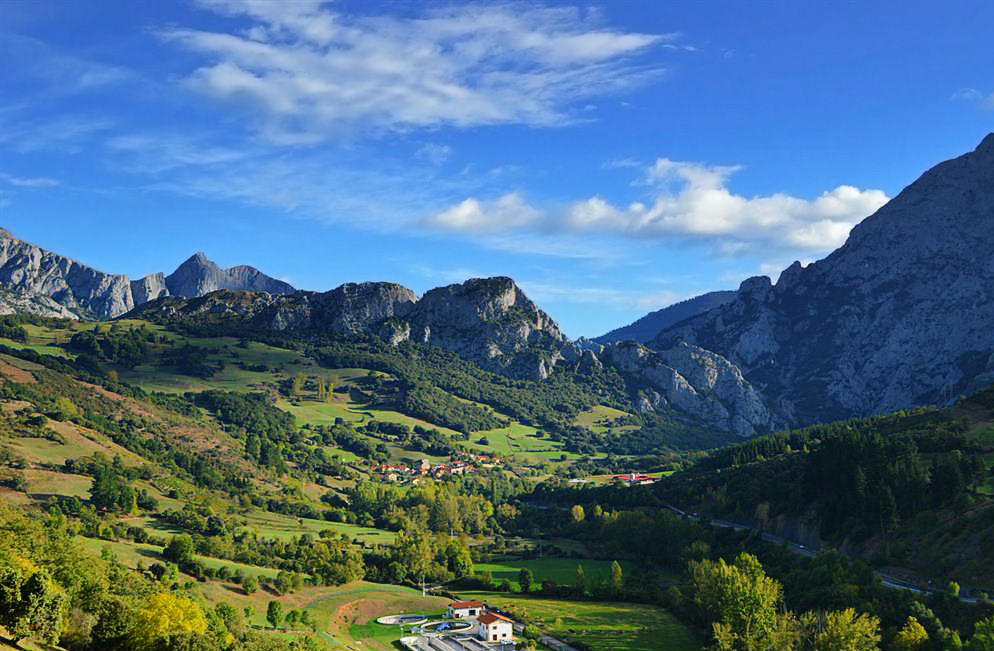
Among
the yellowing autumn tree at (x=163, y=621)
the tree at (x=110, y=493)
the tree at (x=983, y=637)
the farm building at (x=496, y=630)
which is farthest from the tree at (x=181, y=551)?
the tree at (x=983, y=637)

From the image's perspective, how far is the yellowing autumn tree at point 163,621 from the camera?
56244 millimetres

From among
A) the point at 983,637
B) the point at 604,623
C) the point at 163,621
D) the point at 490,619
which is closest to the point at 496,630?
the point at 490,619

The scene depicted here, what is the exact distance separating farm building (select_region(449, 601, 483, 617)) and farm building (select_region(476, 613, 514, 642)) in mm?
10186

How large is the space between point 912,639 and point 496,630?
4652 centimetres

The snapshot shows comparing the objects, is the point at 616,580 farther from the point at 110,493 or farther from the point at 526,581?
the point at 110,493

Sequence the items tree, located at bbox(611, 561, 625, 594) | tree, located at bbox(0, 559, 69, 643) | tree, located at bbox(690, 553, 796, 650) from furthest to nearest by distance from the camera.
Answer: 1. tree, located at bbox(611, 561, 625, 594)
2. tree, located at bbox(690, 553, 796, 650)
3. tree, located at bbox(0, 559, 69, 643)

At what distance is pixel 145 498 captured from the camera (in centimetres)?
13738

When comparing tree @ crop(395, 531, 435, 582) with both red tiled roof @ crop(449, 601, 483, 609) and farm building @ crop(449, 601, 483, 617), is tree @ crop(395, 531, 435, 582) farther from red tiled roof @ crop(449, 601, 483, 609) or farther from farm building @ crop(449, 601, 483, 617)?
farm building @ crop(449, 601, 483, 617)

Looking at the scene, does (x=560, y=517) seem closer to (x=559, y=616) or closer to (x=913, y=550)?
(x=559, y=616)

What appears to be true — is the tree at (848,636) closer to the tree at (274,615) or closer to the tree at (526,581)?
the tree at (526,581)

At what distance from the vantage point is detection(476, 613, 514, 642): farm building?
308ft

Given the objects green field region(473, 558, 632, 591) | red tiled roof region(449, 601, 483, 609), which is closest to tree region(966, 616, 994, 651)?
green field region(473, 558, 632, 591)

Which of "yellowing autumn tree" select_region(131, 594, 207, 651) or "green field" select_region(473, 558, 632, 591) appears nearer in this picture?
"yellowing autumn tree" select_region(131, 594, 207, 651)

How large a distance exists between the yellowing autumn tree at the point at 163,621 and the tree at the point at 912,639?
2382 inches
